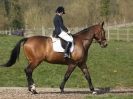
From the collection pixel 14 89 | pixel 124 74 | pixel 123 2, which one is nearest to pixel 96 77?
pixel 124 74

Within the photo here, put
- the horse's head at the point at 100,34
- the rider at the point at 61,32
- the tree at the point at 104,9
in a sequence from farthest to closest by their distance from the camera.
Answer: the tree at the point at 104,9
the horse's head at the point at 100,34
the rider at the point at 61,32

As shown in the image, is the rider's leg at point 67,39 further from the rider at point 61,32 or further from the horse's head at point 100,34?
the horse's head at point 100,34

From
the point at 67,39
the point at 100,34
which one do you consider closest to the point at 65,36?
the point at 67,39

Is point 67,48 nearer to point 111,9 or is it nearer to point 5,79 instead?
point 5,79

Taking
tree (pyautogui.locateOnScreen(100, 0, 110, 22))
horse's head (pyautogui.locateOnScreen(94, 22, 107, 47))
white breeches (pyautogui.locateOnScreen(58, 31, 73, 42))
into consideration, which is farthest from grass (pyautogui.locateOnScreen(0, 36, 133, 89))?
tree (pyautogui.locateOnScreen(100, 0, 110, 22))

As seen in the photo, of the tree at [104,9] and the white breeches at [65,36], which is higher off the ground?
the white breeches at [65,36]

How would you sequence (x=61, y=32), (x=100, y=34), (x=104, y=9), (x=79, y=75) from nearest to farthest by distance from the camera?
(x=61, y=32) → (x=100, y=34) → (x=79, y=75) → (x=104, y=9)

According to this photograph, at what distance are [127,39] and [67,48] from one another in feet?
115

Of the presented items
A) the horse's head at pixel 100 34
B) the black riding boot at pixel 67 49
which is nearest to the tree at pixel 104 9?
the horse's head at pixel 100 34

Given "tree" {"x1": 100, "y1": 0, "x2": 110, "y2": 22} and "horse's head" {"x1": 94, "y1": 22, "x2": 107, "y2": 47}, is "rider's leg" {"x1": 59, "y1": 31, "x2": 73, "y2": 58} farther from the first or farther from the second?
"tree" {"x1": 100, "y1": 0, "x2": 110, "y2": 22}

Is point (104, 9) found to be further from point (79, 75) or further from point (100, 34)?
point (100, 34)

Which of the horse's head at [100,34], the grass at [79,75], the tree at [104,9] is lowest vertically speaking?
the tree at [104,9]

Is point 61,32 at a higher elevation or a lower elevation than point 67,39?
higher

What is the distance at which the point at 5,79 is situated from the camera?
1931 cm
